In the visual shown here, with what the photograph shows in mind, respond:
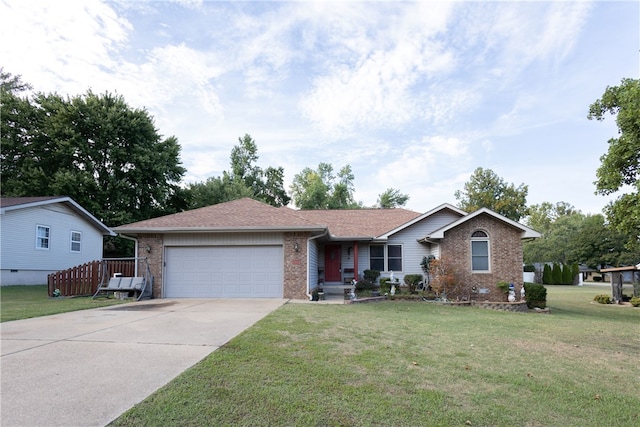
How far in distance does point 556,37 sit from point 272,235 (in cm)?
1200

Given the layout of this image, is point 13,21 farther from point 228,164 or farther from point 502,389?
point 228,164

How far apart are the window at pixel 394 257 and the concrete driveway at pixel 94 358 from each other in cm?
959

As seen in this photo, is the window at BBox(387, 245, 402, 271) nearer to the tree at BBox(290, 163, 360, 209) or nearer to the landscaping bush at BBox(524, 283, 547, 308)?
the landscaping bush at BBox(524, 283, 547, 308)

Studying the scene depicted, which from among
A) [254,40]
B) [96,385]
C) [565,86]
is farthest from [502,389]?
[565,86]

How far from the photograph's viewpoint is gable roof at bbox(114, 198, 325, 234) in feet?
44.4

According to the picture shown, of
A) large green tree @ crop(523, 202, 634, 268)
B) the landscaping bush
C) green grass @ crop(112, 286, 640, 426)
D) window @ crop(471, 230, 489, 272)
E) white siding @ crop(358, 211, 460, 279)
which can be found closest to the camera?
green grass @ crop(112, 286, 640, 426)

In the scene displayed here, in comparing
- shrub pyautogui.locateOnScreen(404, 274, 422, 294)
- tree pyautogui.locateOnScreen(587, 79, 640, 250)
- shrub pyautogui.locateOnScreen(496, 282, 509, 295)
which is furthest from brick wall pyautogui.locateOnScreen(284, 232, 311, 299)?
tree pyautogui.locateOnScreen(587, 79, 640, 250)

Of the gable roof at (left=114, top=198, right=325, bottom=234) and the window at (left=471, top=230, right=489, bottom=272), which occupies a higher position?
the gable roof at (left=114, top=198, right=325, bottom=234)

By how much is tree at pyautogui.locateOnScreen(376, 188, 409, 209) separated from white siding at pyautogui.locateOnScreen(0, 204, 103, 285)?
1182 inches

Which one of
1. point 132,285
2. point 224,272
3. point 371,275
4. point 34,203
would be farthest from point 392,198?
point 34,203

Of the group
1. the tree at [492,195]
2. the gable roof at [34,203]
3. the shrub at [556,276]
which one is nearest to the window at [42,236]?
the gable roof at [34,203]

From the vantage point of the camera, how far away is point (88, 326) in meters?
7.52

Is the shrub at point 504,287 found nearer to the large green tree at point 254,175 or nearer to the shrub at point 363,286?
the shrub at point 363,286

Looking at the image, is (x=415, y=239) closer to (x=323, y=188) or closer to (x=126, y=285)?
(x=126, y=285)
